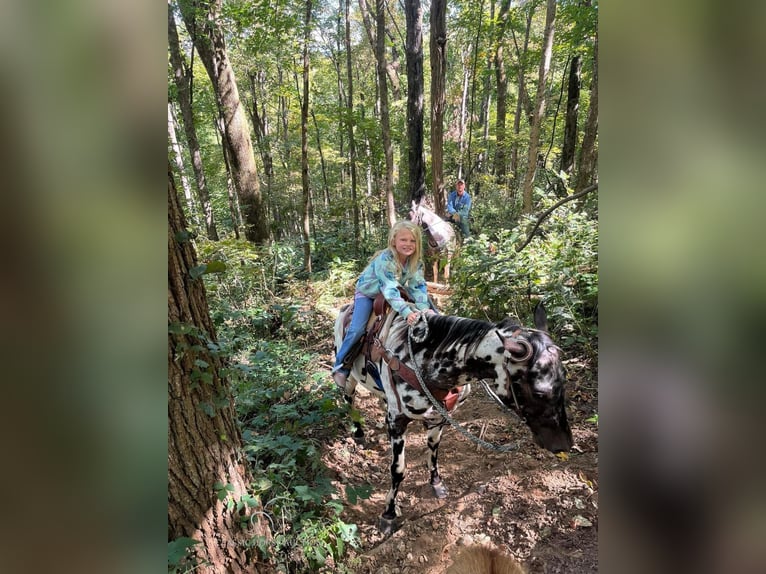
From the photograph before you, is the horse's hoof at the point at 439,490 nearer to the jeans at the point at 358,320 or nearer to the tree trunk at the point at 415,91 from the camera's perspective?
the jeans at the point at 358,320

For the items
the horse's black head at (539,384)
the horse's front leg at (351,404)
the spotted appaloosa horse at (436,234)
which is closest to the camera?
the horse's black head at (539,384)

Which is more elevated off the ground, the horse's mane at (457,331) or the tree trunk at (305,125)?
the tree trunk at (305,125)

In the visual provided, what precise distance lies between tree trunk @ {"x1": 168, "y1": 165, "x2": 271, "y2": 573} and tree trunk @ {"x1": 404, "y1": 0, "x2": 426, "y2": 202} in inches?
319

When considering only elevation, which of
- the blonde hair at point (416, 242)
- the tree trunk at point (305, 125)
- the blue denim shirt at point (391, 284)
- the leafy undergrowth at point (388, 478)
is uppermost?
the tree trunk at point (305, 125)

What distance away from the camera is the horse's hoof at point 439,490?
3.86 m

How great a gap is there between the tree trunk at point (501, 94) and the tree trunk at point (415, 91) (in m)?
4.00

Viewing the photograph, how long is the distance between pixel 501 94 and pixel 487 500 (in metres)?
15.5

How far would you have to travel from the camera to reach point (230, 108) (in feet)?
29.9

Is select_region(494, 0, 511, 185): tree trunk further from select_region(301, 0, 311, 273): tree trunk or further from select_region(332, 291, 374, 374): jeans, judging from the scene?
select_region(332, 291, 374, 374): jeans

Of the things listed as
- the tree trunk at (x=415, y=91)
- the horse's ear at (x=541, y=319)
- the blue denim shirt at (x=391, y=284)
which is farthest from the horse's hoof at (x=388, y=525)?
the tree trunk at (x=415, y=91)
